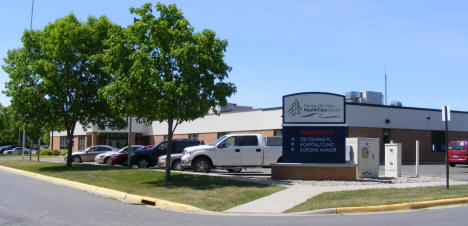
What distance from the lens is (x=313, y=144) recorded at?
18.4 m

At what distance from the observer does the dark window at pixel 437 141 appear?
1548 inches

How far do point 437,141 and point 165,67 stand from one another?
3116cm

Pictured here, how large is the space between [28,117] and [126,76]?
11.3 meters

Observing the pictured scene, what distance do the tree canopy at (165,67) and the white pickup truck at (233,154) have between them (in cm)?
339

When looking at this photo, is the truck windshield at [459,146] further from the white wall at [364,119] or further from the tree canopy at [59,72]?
the tree canopy at [59,72]

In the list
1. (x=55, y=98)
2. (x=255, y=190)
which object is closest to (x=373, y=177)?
(x=255, y=190)

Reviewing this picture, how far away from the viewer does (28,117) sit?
25.2m

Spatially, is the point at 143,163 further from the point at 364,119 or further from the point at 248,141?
the point at 364,119

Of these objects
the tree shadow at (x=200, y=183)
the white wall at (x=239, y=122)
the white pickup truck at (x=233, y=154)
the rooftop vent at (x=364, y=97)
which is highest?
the rooftop vent at (x=364, y=97)

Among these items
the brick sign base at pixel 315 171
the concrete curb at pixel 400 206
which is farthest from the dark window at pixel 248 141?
the concrete curb at pixel 400 206

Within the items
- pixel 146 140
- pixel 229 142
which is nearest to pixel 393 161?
pixel 229 142

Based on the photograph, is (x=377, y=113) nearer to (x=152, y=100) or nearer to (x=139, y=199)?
(x=152, y=100)

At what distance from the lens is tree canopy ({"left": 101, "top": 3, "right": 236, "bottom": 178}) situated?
16.2m

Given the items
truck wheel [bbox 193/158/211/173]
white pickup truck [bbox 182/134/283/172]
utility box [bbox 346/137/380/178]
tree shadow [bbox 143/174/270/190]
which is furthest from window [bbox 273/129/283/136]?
tree shadow [bbox 143/174/270/190]
